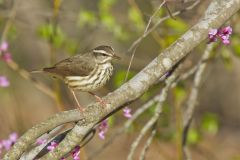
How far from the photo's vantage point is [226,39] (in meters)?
5.35

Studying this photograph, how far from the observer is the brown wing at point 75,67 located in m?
6.41

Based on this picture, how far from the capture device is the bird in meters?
6.30

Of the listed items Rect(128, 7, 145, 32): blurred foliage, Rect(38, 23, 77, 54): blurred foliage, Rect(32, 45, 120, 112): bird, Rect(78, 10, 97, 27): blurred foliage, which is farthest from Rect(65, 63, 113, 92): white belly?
Rect(78, 10, 97, 27): blurred foliage

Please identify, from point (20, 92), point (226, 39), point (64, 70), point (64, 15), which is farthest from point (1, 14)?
point (20, 92)

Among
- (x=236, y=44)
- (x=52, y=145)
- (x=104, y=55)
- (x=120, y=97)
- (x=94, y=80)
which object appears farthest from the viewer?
(x=236, y=44)

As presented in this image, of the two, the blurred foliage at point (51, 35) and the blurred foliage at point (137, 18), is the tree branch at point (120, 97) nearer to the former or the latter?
the blurred foliage at point (51, 35)

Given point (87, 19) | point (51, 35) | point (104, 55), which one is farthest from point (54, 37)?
point (104, 55)

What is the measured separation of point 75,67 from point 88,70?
0.13 m

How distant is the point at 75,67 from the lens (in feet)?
21.1

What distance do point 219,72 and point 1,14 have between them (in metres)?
6.74

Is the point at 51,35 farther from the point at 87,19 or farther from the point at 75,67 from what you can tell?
the point at 75,67

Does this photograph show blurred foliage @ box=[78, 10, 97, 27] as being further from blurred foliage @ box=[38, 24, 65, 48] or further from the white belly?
the white belly

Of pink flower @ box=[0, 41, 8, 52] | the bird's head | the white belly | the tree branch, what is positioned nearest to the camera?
the tree branch

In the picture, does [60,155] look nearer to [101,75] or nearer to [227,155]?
[101,75]
